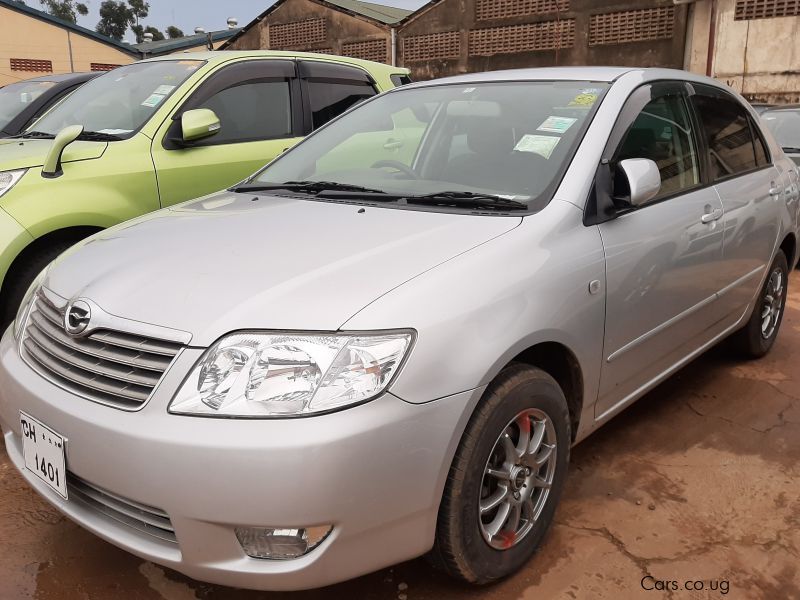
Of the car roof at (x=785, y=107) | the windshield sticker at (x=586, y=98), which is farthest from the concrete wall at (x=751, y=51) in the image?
the windshield sticker at (x=586, y=98)

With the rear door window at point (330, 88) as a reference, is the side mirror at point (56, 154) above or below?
below

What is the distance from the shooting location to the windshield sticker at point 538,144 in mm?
2551

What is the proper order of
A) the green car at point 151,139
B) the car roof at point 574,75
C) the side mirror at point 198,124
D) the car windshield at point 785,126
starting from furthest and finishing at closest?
the car windshield at point 785,126, the side mirror at point 198,124, the green car at point 151,139, the car roof at point 574,75

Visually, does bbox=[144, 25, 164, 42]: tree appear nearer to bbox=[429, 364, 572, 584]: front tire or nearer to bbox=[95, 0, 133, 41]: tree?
bbox=[95, 0, 133, 41]: tree

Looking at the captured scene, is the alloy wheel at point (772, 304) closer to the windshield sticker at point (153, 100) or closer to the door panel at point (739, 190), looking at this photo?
the door panel at point (739, 190)

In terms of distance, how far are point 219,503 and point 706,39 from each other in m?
17.9

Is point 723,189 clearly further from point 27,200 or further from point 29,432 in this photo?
point 27,200

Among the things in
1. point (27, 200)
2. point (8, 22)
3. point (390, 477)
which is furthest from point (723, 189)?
point (8, 22)

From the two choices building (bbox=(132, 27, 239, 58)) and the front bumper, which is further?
building (bbox=(132, 27, 239, 58))

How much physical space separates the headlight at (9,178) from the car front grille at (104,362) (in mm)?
1731

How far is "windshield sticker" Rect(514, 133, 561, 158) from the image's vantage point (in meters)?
2.55

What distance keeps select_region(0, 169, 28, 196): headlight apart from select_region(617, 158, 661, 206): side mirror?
115 inches

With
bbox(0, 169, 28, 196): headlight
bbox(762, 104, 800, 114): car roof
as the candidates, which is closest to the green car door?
bbox(0, 169, 28, 196): headlight

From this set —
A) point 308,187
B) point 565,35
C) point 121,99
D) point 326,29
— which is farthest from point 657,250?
point 326,29
